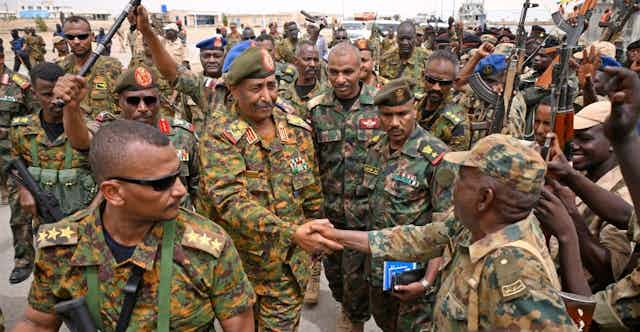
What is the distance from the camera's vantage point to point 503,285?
1705mm

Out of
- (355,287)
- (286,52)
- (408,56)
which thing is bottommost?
(355,287)

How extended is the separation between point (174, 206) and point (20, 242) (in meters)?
4.15

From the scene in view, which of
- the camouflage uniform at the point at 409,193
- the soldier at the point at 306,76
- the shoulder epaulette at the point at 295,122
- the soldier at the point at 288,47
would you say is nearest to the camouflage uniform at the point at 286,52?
the soldier at the point at 288,47

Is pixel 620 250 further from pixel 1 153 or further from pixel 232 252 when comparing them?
pixel 1 153

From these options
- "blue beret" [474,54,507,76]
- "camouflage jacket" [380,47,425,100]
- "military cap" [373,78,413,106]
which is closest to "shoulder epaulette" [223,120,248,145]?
"military cap" [373,78,413,106]

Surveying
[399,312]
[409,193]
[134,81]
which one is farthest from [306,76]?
[399,312]

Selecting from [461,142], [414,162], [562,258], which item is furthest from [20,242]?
[562,258]

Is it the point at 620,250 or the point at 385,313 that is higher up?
the point at 620,250

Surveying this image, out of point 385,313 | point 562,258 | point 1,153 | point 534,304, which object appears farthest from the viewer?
point 1,153

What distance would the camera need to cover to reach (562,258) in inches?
86.7

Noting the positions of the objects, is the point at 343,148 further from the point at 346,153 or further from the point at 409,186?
the point at 409,186

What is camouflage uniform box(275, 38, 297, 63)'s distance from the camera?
10.7 m

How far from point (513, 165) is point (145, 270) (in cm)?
159

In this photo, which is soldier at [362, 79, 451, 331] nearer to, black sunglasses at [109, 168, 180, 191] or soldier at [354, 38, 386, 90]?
black sunglasses at [109, 168, 180, 191]
